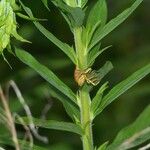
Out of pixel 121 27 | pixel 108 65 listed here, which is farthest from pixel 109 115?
pixel 108 65

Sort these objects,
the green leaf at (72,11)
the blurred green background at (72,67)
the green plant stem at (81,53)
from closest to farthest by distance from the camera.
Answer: the green leaf at (72,11) → the green plant stem at (81,53) → the blurred green background at (72,67)

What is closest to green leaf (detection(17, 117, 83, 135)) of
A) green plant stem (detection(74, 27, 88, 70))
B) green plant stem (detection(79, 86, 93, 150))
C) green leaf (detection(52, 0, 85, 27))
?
green plant stem (detection(79, 86, 93, 150))

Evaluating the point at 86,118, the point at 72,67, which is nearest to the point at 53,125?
the point at 86,118

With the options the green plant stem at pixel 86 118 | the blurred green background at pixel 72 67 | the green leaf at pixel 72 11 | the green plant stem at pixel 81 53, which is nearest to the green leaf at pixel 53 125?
the green plant stem at pixel 86 118

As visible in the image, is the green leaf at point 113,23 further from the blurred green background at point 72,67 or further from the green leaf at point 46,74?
the blurred green background at point 72,67

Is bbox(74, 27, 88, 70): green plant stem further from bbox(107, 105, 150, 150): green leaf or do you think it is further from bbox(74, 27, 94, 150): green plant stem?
bbox(107, 105, 150, 150): green leaf

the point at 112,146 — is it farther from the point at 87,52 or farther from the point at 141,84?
the point at 141,84
